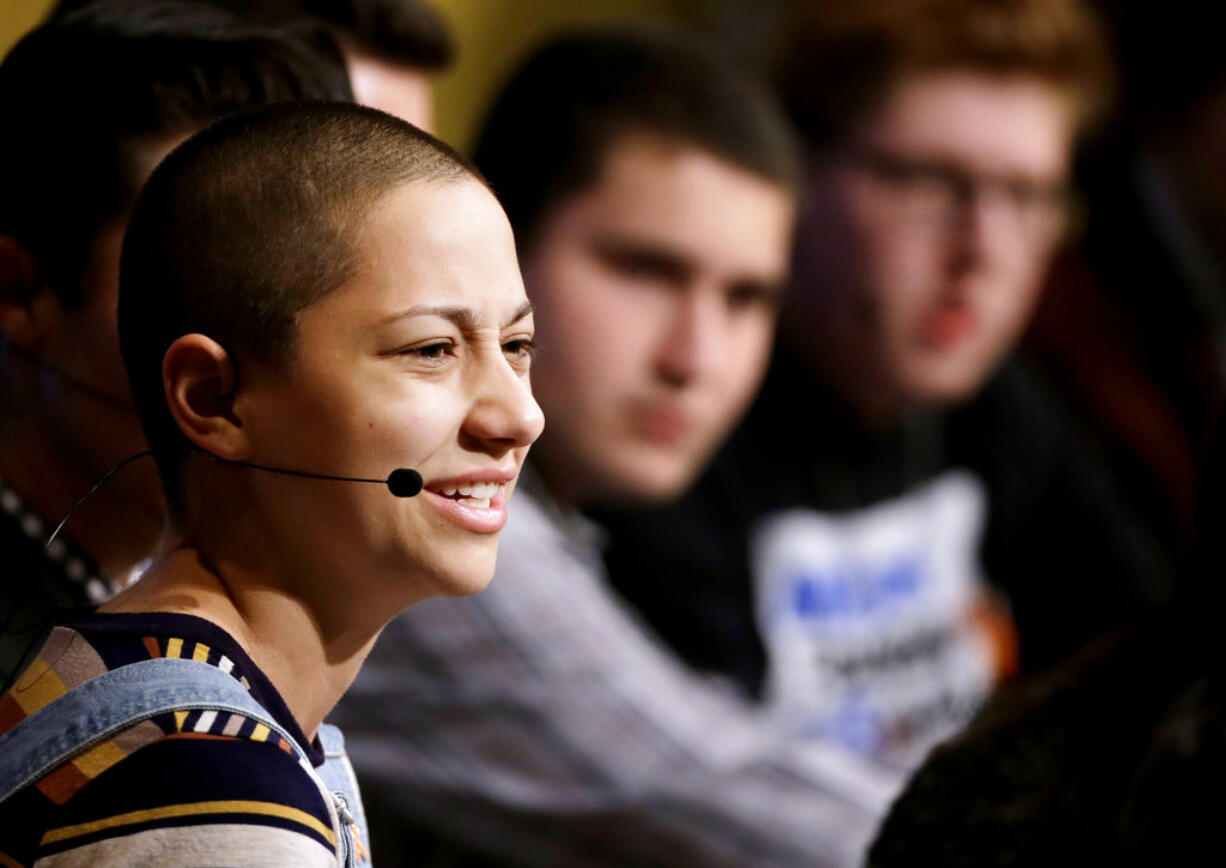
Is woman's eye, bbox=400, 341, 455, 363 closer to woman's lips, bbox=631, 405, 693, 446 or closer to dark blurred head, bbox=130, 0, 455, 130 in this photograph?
dark blurred head, bbox=130, 0, 455, 130

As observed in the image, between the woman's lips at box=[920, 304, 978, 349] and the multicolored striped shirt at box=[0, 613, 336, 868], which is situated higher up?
the woman's lips at box=[920, 304, 978, 349]

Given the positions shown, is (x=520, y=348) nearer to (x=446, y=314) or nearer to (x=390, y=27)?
(x=446, y=314)

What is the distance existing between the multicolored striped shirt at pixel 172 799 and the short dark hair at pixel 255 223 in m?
0.08

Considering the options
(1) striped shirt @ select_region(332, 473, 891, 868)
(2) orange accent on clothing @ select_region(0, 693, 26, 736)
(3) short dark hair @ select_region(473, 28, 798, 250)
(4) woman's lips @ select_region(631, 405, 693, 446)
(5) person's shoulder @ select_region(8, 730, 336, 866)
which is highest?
(3) short dark hair @ select_region(473, 28, 798, 250)

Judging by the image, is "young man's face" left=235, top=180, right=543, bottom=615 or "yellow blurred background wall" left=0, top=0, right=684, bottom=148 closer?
"young man's face" left=235, top=180, right=543, bottom=615

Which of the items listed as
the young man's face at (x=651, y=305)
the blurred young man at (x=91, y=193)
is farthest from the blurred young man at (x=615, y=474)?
the blurred young man at (x=91, y=193)

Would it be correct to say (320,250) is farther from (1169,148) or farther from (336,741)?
(1169,148)

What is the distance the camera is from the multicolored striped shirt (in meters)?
0.34

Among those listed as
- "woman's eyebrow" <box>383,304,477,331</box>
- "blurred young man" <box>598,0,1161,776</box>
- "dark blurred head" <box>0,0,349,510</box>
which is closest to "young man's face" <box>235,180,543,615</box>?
"woman's eyebrow" <box>383,304,477,331</box>

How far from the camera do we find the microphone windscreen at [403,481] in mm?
382

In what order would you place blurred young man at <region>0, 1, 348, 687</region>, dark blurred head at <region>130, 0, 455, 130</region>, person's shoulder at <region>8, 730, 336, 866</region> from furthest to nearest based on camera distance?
dark blurred head at <region>130, 0, 455, 130</region>, blurred young man at <region>0, 1, 348, 687</region>, person's shoulder at <region>8, 730, 336, 866</region>

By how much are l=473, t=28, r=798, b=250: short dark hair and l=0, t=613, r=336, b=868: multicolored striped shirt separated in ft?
2.28

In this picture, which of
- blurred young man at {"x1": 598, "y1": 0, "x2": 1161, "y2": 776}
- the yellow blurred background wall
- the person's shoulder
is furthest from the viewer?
the yellow blurred background wall

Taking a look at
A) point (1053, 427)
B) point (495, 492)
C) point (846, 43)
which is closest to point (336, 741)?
point (495, 492)
